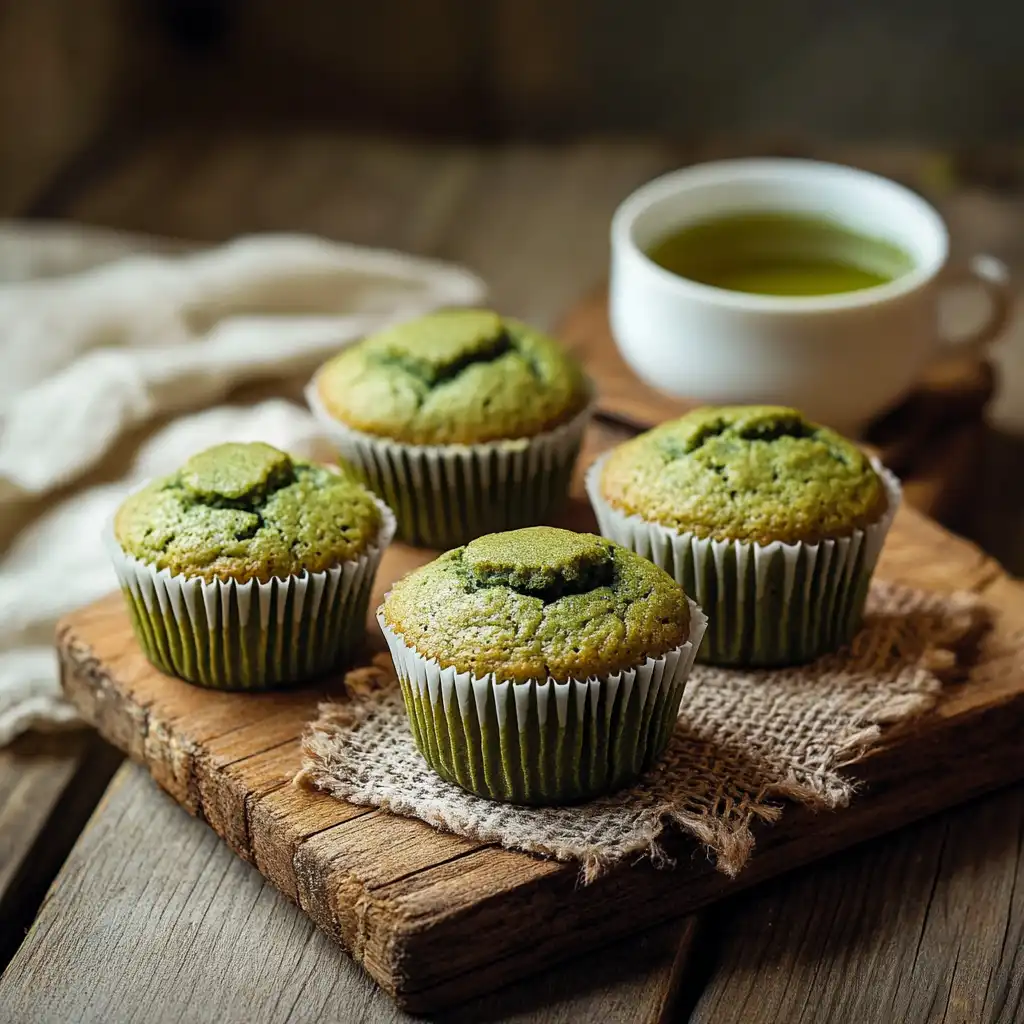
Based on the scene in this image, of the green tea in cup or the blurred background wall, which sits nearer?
the green tea in cup

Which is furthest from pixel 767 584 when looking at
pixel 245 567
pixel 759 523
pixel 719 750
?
pixel 245 567

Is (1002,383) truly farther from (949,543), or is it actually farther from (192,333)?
(192,333)

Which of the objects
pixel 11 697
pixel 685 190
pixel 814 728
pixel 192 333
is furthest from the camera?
pixel 192 333

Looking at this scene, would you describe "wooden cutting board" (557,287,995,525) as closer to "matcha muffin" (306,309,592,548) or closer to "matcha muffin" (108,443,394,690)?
"matcha muffin" (306,309,592,548)

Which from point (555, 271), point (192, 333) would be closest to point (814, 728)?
point (192, 333)

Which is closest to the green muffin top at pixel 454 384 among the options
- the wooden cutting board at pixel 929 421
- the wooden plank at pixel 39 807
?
the wooden cutting board at pixel 929 421

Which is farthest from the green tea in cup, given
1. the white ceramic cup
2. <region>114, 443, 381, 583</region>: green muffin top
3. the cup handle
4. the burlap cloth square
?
<region>114, 443, 381, 583</region>: green muffin top

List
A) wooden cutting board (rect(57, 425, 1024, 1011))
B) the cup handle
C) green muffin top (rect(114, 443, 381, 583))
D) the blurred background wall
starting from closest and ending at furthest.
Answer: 1. wooden cutting board (rect(57, 425, 1024, 1011))
2. green muffin top (rect(114, 443, 381, 583))
3. the cup handle
4. the blurred background wall

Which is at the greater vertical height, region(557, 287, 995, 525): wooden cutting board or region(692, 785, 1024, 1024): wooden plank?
region(557, 287, 995, 525): wooden cutting board
